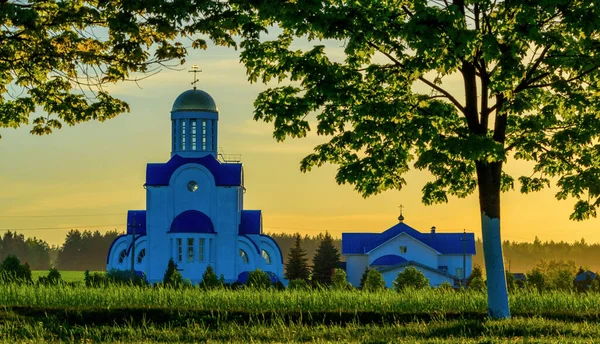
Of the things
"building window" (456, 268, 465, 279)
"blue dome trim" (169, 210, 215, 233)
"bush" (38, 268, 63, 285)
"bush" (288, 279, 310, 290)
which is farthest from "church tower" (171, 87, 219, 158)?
"bush" (38, 268, 63, 285)

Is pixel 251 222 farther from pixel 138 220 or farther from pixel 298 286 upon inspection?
pixel 298 286

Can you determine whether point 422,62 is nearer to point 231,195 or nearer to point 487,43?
point 487,43

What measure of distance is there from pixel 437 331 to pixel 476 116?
5.65m

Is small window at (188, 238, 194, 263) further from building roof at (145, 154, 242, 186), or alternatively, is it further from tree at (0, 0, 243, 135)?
tree at (0, 0, 243, 135)

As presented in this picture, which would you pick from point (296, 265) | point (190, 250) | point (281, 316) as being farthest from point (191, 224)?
point (281, 316)

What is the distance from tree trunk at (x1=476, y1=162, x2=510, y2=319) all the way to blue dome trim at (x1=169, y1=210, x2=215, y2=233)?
45.7 m

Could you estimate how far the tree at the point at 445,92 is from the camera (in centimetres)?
1755

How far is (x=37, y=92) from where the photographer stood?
20500mm

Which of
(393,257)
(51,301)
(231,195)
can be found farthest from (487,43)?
(393,257)

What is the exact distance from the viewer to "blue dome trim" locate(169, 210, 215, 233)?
2511 inches

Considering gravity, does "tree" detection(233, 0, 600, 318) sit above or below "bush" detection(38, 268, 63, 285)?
above

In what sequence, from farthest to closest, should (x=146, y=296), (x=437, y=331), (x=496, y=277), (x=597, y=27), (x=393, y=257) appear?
1. (x=393, y=257)
2. (x=146, y=296)
3. (x=496, y=277)
4. (x=597, y=27)
5. (x=437, y=331)

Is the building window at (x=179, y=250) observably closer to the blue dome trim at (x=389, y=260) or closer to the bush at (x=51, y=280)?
the blue dome trim at (x=389, y=260)

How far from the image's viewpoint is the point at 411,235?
76.8 metres
